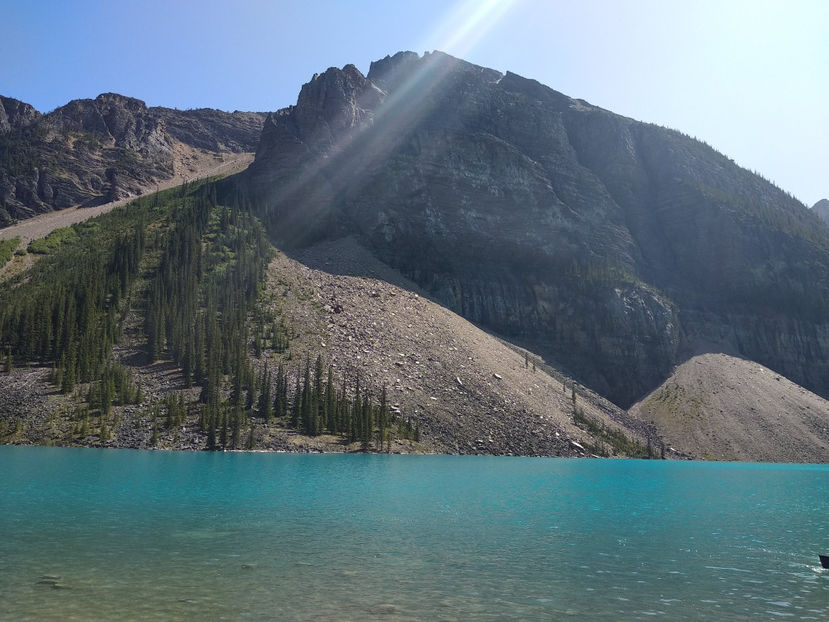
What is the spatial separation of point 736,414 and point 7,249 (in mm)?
221198

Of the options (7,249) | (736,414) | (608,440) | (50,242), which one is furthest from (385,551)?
(50,242)

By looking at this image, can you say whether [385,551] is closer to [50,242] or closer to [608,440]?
[608,440]

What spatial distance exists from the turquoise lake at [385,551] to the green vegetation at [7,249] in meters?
143

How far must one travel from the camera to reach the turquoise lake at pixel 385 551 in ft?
65.3

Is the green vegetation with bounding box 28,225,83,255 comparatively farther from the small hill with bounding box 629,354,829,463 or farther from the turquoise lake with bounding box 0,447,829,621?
the small hill with bounding box 629,354,829,463

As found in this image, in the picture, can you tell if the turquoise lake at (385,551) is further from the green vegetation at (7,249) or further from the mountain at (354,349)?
the green vegetation at (7,249)

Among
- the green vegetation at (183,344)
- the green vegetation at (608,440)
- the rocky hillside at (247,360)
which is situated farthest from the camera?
the green vegetation at (608,440)

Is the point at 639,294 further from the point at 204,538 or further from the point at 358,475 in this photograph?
the point at 204,538

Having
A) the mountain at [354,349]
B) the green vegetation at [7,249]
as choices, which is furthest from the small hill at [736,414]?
the green vegetation at [7,249]

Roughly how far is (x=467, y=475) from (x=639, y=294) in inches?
5771

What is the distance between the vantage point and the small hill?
150000 mm

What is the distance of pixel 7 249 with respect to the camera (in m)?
181

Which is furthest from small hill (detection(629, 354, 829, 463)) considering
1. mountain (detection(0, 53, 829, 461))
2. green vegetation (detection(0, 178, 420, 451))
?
green vegetation (detection(0, 178, 420, 451))

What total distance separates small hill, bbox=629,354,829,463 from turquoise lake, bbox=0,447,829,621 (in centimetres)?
10255
